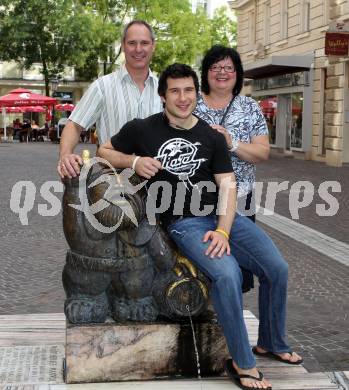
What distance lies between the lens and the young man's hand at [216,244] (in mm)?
3312

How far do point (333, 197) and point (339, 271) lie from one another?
656cm

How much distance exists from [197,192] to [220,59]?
88 cm

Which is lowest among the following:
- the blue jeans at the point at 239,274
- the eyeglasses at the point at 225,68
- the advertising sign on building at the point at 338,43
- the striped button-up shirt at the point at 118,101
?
the blue jeans at the point at 239,274

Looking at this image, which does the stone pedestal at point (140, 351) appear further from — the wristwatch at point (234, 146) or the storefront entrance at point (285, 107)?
the storefront entrance at point (285, 107)

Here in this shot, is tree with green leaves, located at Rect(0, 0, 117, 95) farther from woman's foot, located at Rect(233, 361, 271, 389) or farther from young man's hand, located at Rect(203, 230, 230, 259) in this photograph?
woman's foot, located at Rect(233, 361, 271, 389)

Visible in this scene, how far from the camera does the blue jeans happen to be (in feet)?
10.7

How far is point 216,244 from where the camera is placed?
3326 millimetres

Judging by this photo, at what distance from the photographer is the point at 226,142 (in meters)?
3.55

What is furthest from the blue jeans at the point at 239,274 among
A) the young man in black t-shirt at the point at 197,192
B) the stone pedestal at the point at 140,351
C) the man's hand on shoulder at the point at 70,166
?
the man's hand on shoulder at the point at 70,166

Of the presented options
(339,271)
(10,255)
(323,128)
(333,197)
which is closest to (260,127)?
(339,271)

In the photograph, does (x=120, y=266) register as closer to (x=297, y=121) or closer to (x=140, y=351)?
(x=140, y=351)

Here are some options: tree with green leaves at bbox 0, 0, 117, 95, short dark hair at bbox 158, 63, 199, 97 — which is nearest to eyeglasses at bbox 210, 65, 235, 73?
short dark hair at bbox 158, 63, 199, 97

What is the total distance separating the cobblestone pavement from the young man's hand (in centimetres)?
130

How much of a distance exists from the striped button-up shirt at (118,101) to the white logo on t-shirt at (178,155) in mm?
625
